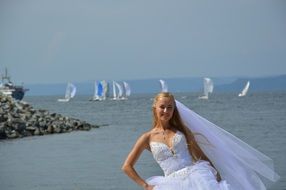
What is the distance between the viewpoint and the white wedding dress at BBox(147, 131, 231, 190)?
16.7 ft

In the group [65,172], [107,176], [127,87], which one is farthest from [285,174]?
[127,87]

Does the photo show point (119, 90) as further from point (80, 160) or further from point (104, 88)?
point (80, 160)

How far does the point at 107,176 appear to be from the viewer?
65.6 ft

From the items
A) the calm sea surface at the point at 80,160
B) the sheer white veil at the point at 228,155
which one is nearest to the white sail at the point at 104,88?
the calm sea surface at the point at 80,160

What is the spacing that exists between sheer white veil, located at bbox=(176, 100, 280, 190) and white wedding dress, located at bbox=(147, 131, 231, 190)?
0.26 m

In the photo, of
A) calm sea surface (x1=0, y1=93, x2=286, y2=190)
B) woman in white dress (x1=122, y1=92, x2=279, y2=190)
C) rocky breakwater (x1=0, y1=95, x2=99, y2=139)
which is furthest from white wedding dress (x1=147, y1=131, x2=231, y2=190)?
rocky breakwater (x1=0, y1=95, x2=99, y2=139)

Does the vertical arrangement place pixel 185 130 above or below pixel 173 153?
above

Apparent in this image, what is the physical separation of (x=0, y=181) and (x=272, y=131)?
78.5 feet

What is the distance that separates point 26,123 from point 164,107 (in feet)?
122

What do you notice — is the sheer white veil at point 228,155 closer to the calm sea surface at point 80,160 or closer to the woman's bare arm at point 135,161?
the woman's bare arm at point 135,161

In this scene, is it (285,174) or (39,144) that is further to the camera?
(39,144)

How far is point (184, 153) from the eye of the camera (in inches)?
202

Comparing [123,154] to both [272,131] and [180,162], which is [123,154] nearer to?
[272,131]

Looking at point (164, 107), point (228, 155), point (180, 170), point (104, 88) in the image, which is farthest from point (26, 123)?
point (104, 88)
